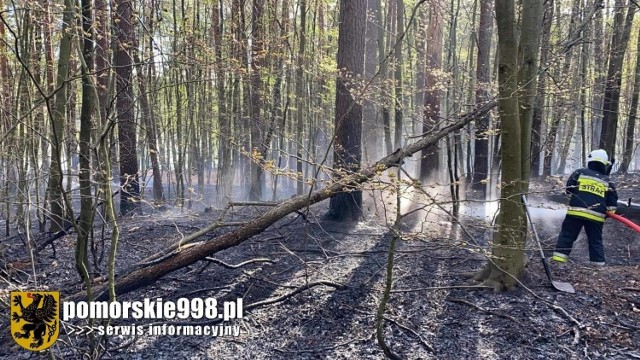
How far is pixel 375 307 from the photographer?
4.29m

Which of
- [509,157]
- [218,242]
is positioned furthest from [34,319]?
[509,157]

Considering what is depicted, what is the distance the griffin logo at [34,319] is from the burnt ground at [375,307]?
13cm

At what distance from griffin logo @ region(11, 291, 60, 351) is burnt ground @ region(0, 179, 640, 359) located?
5.0 inches

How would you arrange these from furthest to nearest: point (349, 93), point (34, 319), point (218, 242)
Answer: point (349, 93) → point (218, 242) → point (34, 319)

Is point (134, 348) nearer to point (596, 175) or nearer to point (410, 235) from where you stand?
point (410, 235)

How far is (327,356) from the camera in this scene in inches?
140

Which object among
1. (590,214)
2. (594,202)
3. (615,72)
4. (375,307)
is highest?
(615,72)

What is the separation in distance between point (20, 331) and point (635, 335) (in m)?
4.84

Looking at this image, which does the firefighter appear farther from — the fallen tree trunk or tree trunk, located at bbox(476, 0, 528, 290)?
the fallen tree trunk

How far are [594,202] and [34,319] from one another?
6498 millimetres

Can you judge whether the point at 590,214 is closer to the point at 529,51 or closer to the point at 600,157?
the point at 600,157

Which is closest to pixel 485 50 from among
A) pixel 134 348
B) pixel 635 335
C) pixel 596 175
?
pixel 596 175

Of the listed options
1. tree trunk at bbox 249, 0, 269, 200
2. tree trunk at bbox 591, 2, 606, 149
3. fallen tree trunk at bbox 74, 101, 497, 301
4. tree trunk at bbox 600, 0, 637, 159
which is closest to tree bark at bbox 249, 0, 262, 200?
tree trunk at bbox 249, 0, 269, 200

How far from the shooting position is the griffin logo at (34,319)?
297 cm
